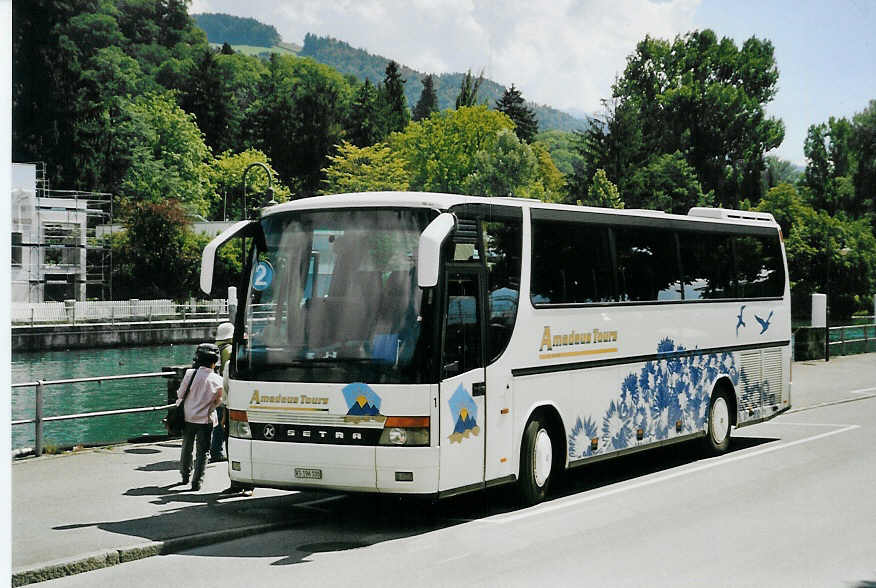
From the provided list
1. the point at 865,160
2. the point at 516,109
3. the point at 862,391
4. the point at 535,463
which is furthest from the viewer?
the point at 516,109

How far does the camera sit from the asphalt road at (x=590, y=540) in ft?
28.8

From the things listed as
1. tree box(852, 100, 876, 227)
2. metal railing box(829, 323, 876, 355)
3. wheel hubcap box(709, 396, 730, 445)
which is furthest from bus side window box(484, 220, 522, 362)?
tree box(852, 100, 876, 227)

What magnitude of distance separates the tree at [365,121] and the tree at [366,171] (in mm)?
7407

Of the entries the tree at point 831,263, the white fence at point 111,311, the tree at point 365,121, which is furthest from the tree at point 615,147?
the tree at point 365,121

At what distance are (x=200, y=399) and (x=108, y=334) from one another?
55380mm

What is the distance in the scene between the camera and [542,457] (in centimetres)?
1261

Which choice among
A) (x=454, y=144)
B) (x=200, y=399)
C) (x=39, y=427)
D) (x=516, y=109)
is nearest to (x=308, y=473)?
(x=200, y=399)

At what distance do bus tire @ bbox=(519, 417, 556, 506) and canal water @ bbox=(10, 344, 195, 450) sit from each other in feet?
22.7

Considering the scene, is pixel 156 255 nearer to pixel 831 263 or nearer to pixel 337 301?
pixel 831 263

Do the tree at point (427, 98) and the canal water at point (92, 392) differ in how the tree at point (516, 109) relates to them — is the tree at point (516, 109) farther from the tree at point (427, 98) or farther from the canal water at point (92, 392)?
the canal water at point (92, 392)

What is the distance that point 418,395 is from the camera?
10633 mm

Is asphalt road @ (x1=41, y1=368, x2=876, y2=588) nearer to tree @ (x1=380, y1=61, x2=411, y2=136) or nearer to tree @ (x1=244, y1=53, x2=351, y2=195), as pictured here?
tree @ (x1=244, y1=53, x2=351, y2=195)

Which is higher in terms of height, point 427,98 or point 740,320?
point 427,98

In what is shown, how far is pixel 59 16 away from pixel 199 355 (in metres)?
72.0
